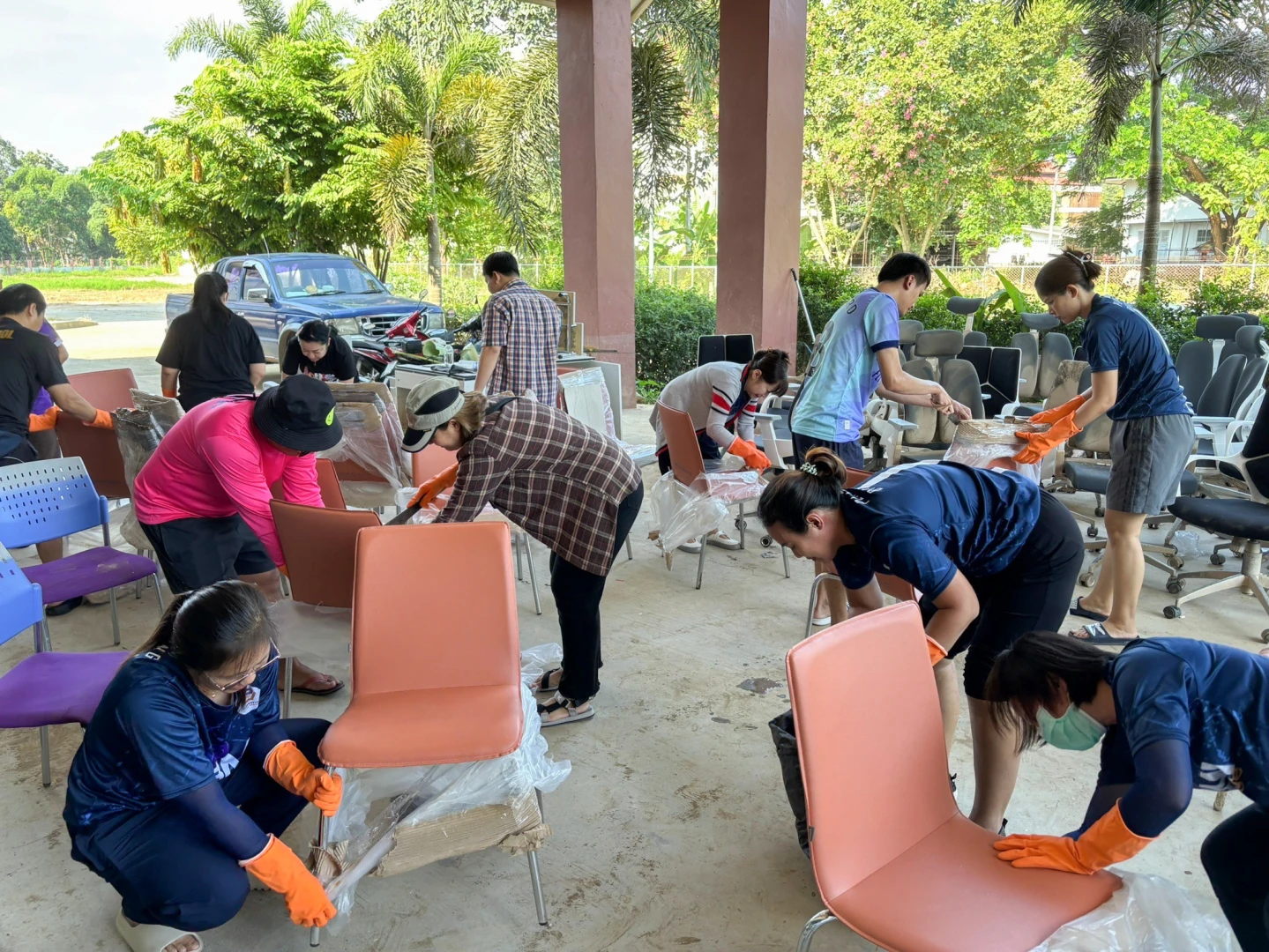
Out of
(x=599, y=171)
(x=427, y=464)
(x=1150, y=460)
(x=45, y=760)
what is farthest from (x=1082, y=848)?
(x=599, y=171)

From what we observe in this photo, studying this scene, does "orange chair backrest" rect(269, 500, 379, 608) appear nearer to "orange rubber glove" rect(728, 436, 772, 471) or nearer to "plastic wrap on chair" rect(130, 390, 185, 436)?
"plastic wrap on chair" rect(130, 390, 185, 436)

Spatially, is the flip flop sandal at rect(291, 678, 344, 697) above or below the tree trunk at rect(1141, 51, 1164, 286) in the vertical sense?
below

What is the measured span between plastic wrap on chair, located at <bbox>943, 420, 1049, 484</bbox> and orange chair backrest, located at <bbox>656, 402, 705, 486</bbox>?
45.6 inches

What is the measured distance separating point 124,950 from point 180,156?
18.0 metres

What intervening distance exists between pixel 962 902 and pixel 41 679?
2.43 meters

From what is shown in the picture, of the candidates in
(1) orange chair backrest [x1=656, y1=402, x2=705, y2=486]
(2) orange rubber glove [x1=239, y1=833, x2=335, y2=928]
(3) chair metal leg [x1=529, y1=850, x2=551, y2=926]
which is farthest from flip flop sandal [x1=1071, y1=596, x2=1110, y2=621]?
(2) orange rubber glove [x1=239, y1=833, x2=335, y2=928]

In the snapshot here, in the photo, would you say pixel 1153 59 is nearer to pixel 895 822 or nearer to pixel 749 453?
pixel 749 453

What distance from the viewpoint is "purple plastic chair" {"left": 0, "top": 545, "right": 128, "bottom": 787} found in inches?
88.4

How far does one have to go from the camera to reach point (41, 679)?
2.40m

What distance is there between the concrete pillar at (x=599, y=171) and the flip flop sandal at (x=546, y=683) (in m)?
5.19

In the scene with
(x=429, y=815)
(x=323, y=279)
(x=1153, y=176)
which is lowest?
(x=429, y=815)

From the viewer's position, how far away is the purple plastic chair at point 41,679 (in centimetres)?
224

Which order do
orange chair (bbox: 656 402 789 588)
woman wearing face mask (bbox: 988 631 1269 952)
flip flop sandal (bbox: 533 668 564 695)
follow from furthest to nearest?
1. orange chair (bbox: 656 402 789 588)
2. flip flop sandal (bbox: 533 668 564 695)
3. woman wearing face mask (bbox: 988 631 1269 952)

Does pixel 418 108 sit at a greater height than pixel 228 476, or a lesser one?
greater
